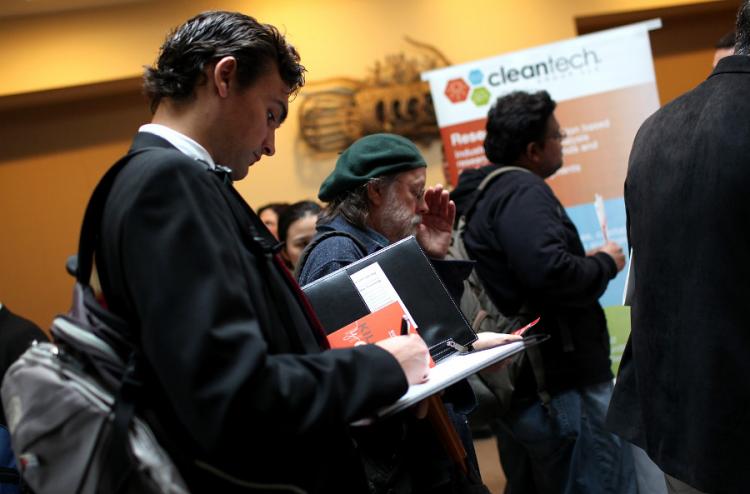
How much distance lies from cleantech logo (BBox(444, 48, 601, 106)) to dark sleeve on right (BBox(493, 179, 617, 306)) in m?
1.30

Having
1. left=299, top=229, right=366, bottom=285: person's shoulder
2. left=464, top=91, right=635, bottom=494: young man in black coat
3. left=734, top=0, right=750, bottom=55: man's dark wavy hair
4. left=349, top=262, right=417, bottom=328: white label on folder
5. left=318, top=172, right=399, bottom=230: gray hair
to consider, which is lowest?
left=464, top=91, right=635, bottom=494: young man in black coat

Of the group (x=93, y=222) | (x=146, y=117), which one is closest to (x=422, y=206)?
(x=93, y=222)

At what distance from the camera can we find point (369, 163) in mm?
2123

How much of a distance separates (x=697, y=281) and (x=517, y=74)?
249cm

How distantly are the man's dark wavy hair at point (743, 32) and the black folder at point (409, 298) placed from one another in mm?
812

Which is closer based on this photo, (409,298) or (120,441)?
(120,441)

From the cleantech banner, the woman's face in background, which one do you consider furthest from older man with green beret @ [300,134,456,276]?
the cleantech banner

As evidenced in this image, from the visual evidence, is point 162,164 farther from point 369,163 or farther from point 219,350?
point 369,163

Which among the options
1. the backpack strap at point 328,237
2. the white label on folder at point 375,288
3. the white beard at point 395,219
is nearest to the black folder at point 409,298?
the white label on folder at point 375,288

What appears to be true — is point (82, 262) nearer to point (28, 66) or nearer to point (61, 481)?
point (61, 481)

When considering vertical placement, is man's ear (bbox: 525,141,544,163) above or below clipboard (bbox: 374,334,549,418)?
above

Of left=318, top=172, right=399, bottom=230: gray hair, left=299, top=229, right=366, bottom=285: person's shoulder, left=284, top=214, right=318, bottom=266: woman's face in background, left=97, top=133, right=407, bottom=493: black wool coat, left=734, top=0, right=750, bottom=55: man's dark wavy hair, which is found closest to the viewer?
left=97, top=133, right=407, bottom=493: black wool coat

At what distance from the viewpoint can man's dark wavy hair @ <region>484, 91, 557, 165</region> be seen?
2984 millimetres

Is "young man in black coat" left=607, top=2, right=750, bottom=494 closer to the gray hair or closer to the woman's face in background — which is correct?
the gray hair
